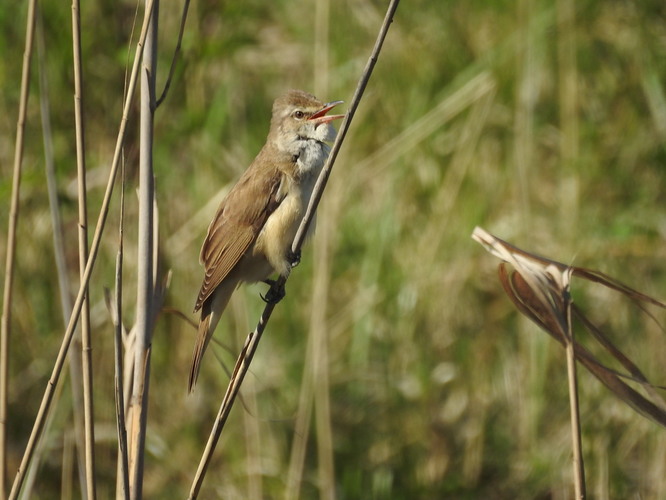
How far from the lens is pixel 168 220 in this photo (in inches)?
172

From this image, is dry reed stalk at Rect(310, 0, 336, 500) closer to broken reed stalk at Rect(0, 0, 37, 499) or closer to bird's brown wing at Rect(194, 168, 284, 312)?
bird's brown wing at Rect(194, 168, 284, 312)

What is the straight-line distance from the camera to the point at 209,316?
2922 millimetres

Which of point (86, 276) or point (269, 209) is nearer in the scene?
point (86, 276)

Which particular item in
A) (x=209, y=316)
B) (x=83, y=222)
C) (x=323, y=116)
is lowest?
(x=83, y=222)

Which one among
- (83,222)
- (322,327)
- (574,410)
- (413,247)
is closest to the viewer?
(574,410)

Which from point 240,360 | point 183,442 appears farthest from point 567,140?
point 240,360

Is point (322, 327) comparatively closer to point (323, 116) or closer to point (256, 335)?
point (323, 116)

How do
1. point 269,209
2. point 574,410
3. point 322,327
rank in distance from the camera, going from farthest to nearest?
point 322,327
point 269,209
point 574,410

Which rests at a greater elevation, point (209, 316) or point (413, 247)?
point (413, 247)

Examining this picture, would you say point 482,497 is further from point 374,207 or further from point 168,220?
point 168,220

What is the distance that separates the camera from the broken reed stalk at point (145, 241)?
190cm

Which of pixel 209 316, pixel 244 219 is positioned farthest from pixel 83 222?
pixel 244 219

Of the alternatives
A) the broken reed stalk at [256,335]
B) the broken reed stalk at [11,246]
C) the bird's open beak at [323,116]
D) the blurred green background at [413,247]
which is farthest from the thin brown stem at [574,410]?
the blurred green background at [413,247]

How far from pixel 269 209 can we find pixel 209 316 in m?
0.43
